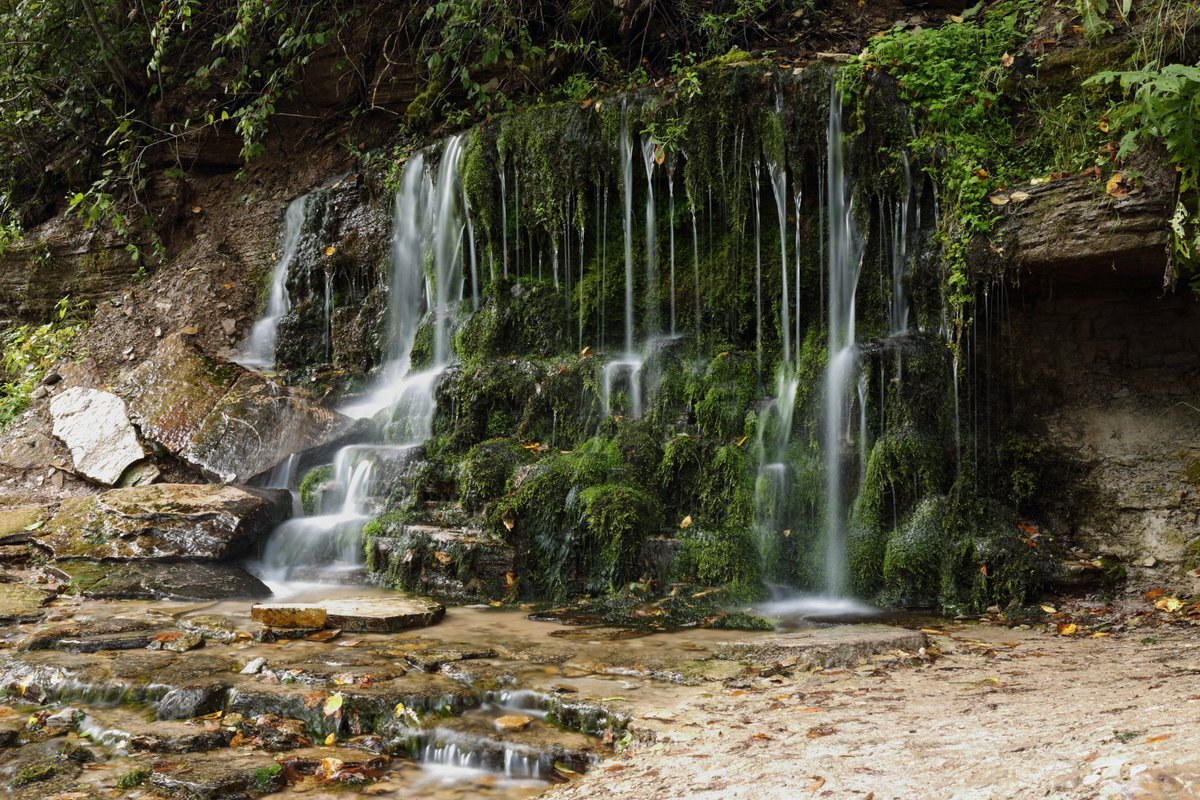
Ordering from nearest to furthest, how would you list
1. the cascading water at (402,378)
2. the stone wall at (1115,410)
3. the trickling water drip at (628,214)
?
the stone wall at (1115,410)
the cascading water at (402,378)
the trickling water drip at (628,214)

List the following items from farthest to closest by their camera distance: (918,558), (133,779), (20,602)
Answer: (918,558) → (20,602) → (133,779)

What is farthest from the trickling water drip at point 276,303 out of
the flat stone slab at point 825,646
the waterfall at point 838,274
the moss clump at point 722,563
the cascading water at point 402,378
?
the flat stone slab at point 825,646

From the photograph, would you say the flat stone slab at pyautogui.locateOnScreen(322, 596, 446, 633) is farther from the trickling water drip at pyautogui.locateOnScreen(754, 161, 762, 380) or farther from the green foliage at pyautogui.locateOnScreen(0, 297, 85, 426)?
the green foliage at pyautogui.locateOnScreen(0, 297, 85, 426)

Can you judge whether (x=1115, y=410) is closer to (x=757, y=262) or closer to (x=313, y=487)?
(x=757, y=262)

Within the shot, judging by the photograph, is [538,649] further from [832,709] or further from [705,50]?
[705,50]

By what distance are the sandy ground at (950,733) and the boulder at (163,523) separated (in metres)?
4.81

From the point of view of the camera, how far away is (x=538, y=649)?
486cm

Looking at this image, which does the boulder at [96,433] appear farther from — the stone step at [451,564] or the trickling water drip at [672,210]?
the trickling water drip at [672,210]

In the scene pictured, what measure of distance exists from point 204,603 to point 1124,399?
22.9 feet

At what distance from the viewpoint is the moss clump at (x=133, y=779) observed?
3.25 m

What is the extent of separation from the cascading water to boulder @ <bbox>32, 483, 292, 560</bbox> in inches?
12.4

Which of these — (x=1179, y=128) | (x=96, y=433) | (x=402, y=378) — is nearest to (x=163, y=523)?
(x=96, y=433)

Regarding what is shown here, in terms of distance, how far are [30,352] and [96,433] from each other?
11.4ft

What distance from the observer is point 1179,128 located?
5.36m
